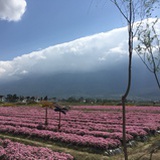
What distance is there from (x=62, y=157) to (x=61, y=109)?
878cm

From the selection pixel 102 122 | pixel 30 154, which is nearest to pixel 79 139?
pixel 30 154

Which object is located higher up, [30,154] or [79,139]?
[79,139]

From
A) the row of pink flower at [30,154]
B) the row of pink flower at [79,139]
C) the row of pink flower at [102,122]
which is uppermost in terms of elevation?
the row of pink flower at [102,122]

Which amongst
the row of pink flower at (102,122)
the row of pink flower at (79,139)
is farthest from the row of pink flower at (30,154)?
the row of pink flower at (102,122)

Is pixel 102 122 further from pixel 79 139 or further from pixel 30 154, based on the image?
pixel 30 154

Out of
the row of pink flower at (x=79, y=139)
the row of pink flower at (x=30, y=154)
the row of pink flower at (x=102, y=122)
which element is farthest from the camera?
the row of pink flower at (x=102, y=122)

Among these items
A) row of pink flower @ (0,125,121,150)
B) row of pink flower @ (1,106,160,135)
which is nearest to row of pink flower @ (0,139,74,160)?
row of pink flower @ (0,125,121,150)

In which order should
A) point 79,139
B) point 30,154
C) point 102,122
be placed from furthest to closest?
point 102,122
point 79,139
point 30,154

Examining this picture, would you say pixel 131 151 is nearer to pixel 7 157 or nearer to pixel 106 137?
pixel 106 137

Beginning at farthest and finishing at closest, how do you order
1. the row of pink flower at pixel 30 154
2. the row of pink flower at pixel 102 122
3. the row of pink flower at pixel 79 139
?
the row of pink flower at pixel 102 122, the row of pink flower at pixel 79 139, the row of pink flower at pixel 30 154

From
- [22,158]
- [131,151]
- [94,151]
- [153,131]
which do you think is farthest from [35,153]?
[153,131]

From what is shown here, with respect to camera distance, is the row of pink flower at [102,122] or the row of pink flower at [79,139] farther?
the row of pink flower at [102,122]

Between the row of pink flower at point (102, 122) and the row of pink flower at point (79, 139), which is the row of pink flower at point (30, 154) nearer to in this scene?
the row of pink flower at point (79, 139)

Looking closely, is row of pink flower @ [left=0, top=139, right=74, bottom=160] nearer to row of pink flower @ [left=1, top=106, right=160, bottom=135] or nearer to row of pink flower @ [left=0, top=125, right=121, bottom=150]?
row of pink flower @ [left=0, top=125, right=121, bottom=150]
